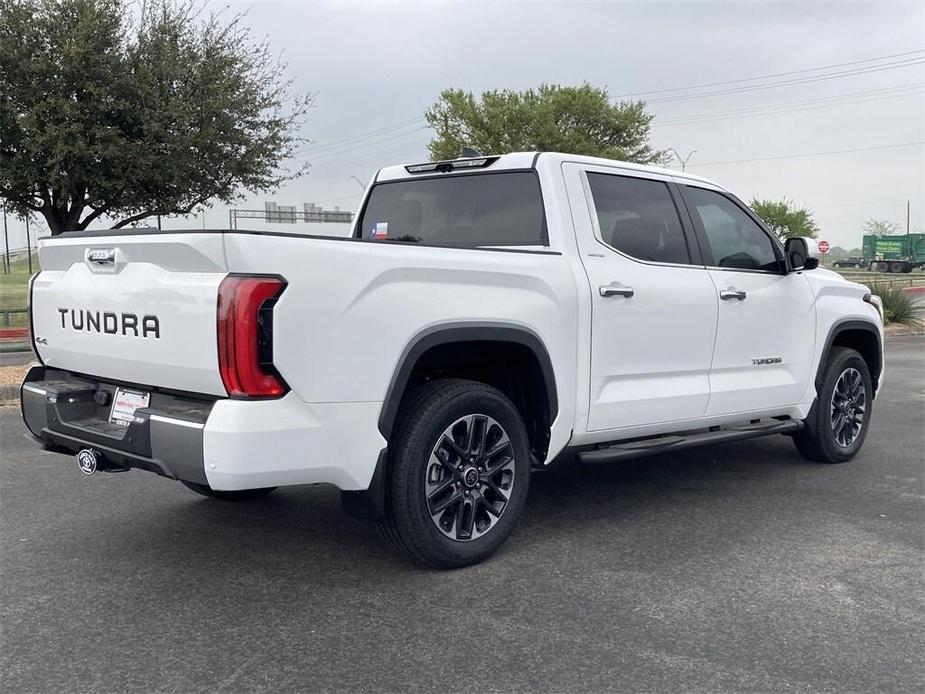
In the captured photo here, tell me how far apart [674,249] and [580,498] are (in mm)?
1576

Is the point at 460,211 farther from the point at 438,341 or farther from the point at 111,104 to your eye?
the point at 111,104

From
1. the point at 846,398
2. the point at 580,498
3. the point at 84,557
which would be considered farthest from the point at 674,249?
the point at 84,557

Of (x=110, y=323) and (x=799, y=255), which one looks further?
(x=799, y=255)

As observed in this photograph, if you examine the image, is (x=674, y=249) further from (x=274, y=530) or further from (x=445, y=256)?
(x=274, y=530)

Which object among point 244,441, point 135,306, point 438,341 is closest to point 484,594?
point 438,341

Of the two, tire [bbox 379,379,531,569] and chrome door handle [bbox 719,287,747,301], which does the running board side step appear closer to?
tire [bbox 379,379,531,569]

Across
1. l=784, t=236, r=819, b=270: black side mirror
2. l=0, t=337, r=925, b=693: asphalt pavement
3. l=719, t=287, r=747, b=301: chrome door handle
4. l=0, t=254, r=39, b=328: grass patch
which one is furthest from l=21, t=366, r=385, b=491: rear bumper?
l=0, t=254, r=39, b=328: grass patch

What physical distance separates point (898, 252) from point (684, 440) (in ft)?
233

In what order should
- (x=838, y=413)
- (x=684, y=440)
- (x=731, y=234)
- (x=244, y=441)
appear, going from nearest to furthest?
(x=244, y=441) < (x=684, y=440) < (x=731, y=234) < (x=838, y=413)

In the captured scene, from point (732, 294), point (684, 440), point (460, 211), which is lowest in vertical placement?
point (684, 440)

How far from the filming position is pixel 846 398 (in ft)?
21.1

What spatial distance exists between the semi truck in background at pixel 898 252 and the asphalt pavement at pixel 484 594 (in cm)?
6903

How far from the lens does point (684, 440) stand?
16.4 feet

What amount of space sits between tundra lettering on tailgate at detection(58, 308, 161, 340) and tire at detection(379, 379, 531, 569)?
43.4 inches
